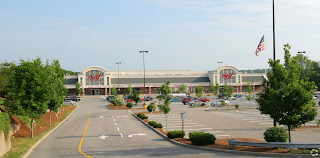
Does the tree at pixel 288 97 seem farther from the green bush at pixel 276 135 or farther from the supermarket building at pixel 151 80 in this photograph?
the supermarket building at pixel 151 80

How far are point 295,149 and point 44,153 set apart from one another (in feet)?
46.4

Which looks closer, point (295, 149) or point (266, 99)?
point (295, 149)

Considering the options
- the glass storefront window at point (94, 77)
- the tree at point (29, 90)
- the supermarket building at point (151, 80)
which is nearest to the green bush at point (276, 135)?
the tree at point (29, 90)

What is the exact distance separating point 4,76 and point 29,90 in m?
17.5

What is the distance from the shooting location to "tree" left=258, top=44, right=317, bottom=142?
15.6m

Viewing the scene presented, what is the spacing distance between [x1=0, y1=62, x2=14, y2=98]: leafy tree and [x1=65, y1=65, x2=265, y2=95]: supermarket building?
53859mm

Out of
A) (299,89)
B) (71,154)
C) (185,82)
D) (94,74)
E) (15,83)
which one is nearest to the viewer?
(299,89)

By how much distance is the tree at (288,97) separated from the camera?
51.2ft

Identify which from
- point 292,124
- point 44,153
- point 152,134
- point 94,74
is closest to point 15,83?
point 44,153

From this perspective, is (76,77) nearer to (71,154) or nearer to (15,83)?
(15,83)

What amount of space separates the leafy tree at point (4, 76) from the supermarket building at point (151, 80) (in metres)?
53.9

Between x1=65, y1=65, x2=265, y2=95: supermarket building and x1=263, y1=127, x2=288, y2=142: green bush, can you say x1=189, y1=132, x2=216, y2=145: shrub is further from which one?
x1=65, y1=65, x2=265, y2=95: supermarket building

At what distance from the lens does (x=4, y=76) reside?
37438 millimetres

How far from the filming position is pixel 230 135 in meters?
23.1
